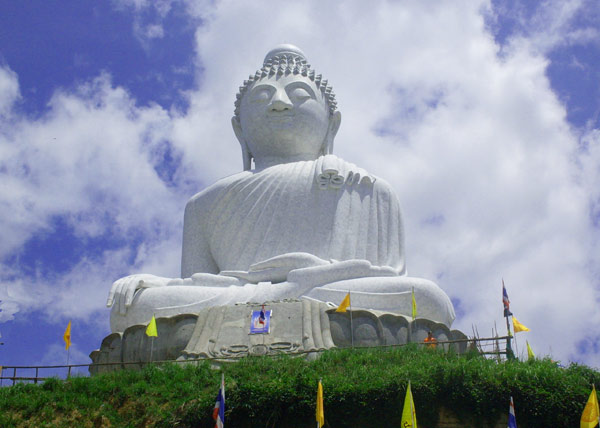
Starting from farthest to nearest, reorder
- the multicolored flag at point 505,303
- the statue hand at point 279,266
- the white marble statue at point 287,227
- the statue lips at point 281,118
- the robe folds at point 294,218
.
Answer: the statue lips at point 281,118
the robe folds at point 294,218
the statue hand at point 279,266
the white marble statue at point 287,227
the multicolored flag at point 505,303

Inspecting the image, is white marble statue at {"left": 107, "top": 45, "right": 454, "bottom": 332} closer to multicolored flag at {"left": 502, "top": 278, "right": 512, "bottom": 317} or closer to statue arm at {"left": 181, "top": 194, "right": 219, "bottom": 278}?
statue arm at {"left": 181, "top": 194, "right": 219, "bottom": 278}

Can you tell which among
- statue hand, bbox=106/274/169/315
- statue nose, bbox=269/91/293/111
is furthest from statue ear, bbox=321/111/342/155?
statue hand, bbox=106/274/169/315

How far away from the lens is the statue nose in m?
14.7

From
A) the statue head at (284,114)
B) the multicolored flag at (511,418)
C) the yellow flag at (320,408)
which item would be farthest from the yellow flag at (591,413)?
the statue head at (284,114)

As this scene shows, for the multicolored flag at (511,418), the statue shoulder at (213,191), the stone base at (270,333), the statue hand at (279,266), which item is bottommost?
the multicolored flag at (511,418)

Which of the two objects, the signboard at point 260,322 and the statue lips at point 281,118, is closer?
the signboard at point 260,322

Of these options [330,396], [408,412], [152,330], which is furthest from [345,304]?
[408,412]

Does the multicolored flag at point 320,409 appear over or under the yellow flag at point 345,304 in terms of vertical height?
under

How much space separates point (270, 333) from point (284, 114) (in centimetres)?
525

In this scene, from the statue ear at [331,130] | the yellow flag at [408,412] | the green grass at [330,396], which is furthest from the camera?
the statue ear at [331,130]

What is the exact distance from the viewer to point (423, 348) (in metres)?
9.74

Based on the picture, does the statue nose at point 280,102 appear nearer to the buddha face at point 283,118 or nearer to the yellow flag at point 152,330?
the buddha face at point 283,118

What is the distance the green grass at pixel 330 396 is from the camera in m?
8.01

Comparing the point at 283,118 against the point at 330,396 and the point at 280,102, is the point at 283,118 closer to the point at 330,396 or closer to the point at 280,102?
the point at 280,102
